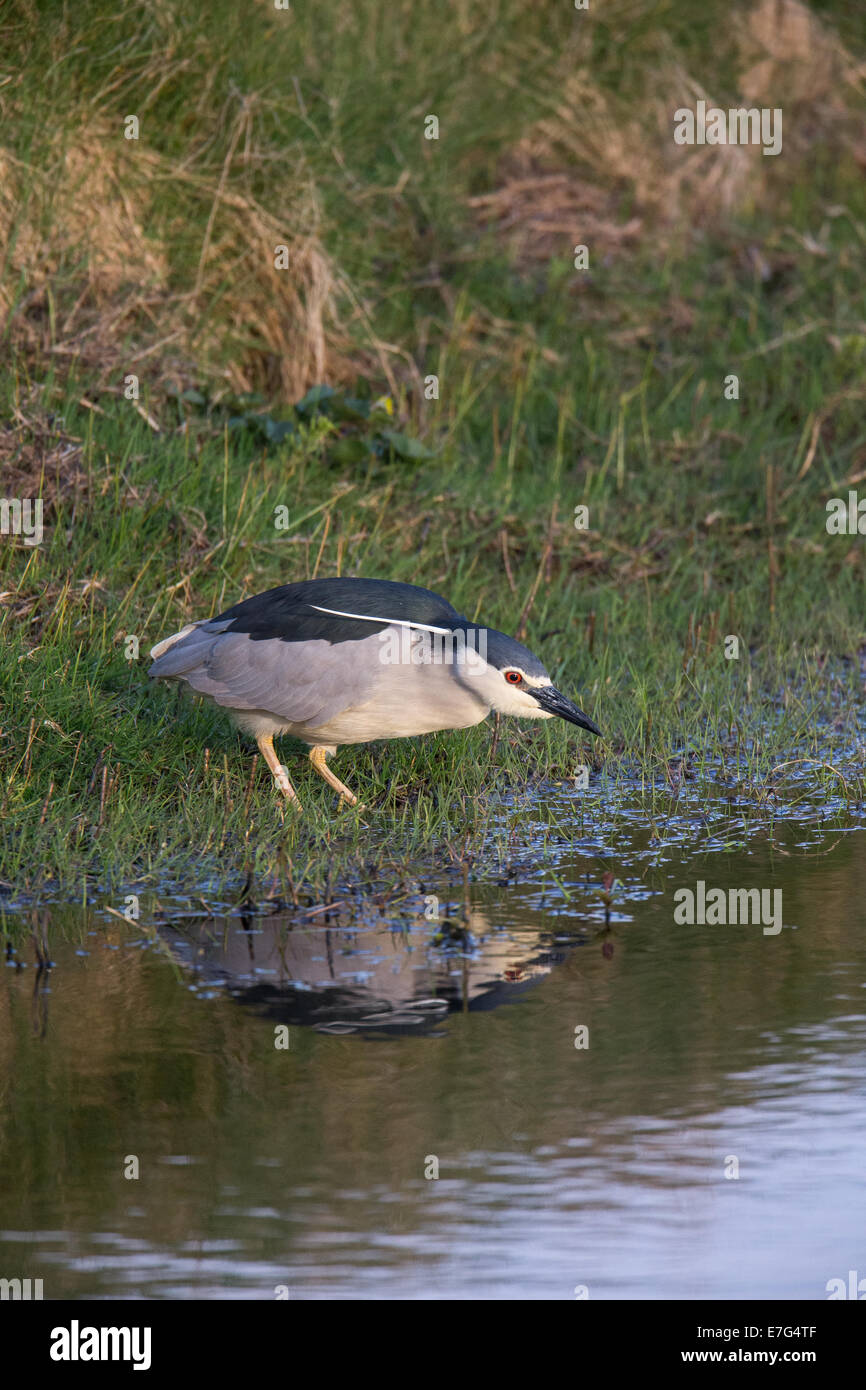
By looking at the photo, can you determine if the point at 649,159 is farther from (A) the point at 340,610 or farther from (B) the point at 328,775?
(B) the point at 328,775

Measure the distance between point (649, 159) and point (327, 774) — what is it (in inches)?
262

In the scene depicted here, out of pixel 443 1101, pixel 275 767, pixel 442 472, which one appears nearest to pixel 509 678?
pixel 275 767

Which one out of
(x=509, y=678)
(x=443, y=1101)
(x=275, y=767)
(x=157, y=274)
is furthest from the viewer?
(x=157, y=274)

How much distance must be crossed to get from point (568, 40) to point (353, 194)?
8.08 ft

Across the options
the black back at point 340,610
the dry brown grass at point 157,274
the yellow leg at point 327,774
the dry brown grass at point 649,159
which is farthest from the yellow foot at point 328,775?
the dry brown grass at point 649,159

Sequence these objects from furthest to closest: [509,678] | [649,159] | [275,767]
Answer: [649,159]
[275,767]
[509,678]

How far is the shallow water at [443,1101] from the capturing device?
3500 mm

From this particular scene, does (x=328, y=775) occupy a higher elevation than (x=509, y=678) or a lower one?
lower

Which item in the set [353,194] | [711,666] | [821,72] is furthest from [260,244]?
[821,72]

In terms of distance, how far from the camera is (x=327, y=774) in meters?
6.32

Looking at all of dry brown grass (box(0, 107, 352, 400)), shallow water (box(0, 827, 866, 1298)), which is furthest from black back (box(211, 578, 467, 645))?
dry brown grass (box(0, 107, 352, 400))

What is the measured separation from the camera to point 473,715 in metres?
5.99

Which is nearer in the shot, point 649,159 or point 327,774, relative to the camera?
point 327,774

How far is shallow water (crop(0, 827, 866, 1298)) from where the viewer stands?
350 cm
